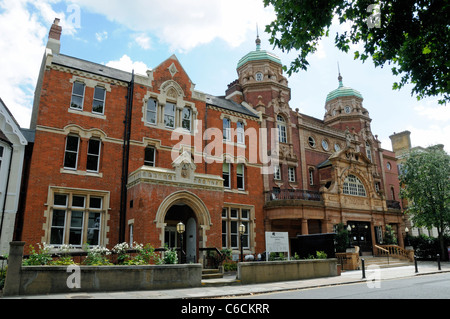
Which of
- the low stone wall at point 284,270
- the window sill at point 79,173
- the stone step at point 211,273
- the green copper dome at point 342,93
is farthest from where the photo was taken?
the green copper dome at point 342,93

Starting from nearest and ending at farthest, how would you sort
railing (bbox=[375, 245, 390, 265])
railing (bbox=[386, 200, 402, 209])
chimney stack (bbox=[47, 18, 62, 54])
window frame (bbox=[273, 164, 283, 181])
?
chimney stack (bbox=[47, 18, 62, 54]) < window frame (bbox=[273, 164, 283, 181]) < railing (bbox=[375, 245, 390, 265]) < railing (bbox=[386, 200, 402, 209])

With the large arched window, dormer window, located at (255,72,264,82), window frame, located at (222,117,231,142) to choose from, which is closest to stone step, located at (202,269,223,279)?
window frame, located at (222,117,231,142)

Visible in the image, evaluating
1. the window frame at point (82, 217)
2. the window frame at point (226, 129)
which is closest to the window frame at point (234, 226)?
the window frame at point (226, 129)

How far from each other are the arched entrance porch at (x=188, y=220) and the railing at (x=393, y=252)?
17.7 m

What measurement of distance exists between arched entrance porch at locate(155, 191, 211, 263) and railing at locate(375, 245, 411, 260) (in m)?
17.7

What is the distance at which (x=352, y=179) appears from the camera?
1257 inches

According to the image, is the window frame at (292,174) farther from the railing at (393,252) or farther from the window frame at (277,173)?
the railing at (393,252)

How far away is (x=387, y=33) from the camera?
9.66 meters

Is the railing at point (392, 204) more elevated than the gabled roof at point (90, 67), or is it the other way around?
the gabled roof at point (90, 67)

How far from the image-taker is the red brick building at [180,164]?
18.6 meters

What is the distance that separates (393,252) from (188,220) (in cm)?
1994

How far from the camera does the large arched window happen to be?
31.0 m

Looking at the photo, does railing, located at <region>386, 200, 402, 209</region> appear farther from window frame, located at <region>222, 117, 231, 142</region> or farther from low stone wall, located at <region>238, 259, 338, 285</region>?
window frame, located at <region>222, 117, 231, 142</region>
